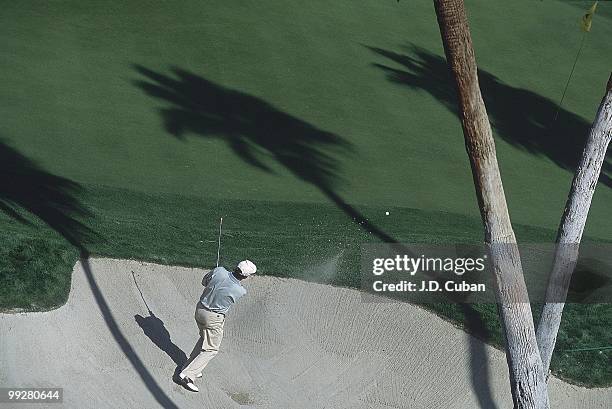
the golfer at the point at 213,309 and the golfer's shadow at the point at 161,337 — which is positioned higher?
the golfer at the point at 213,309

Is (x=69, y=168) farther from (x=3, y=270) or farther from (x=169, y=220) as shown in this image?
(x=3, y=270)

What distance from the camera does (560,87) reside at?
23688 mm

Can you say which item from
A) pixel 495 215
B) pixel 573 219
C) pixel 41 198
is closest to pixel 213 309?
pixel 495 215

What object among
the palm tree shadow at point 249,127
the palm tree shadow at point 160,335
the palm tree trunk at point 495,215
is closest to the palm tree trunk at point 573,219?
the palm tree trunk at point 495,215

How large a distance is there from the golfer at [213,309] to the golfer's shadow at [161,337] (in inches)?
9.8

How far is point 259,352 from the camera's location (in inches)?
539

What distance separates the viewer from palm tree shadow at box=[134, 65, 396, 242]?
18812 mm

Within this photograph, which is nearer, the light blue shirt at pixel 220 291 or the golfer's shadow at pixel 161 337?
the light blue shirt at pixel 220 291

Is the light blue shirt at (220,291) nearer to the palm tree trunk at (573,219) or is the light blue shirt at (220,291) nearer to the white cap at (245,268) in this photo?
the white cap at (245,268)

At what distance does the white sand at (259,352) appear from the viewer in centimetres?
1277

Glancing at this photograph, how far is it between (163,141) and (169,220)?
116 inches

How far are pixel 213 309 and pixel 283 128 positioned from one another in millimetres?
8106

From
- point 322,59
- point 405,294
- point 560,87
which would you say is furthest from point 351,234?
point 560,87

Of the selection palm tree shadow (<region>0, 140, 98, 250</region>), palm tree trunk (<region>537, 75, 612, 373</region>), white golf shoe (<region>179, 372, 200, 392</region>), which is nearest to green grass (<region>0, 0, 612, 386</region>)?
palm tree shadow (<region>0, 140, 98, 250</region>)
